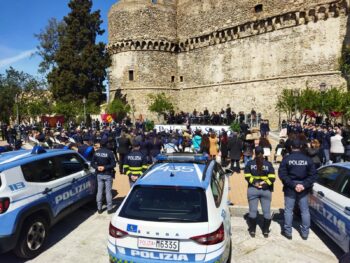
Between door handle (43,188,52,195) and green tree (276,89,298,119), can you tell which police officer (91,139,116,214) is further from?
green tree (276,89,298,119)

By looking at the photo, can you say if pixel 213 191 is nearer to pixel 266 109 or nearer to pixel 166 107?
pixel 266 109

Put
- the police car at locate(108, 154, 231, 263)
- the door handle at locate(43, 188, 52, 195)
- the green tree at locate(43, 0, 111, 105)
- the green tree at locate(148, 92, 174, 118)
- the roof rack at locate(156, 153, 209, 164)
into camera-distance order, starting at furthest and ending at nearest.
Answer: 1. the green tree at locate(148, 92, 174, 118)
2. the green tree at locate(43, 0, 111, 105)
3. the roof rack at locate(156, 153, 209, 164)
4. the door handle at locate(43, 188, 52, 195)
5. the police car at locate(108, 154, 231, 263)

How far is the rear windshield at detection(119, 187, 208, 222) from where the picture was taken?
405 centimetres

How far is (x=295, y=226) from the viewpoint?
6738 mm

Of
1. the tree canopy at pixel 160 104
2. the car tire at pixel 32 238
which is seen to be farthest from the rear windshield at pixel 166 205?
the tree canopy at pixel 160 104

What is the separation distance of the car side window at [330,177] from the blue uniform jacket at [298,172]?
0.28m

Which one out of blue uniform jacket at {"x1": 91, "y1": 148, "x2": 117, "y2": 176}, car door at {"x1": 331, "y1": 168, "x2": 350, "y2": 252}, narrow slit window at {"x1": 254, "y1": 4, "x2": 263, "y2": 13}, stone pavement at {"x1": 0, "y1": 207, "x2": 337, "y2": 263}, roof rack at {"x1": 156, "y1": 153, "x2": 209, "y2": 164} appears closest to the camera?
car door at {"x1": 331, "y1": 168, "x2": 350, "y2": 252}

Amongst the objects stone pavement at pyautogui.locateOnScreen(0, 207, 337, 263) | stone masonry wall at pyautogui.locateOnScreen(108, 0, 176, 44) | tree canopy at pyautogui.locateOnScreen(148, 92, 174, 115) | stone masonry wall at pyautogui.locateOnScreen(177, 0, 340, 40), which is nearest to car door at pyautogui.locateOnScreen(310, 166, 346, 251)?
stone pavement at pyautogui.locateOnScreen(0, 207, 337, 263)

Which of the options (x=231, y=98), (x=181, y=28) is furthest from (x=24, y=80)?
(x=231, y=98)

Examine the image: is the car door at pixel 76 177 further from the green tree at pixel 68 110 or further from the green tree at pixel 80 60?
the green tree at pixel 80 60

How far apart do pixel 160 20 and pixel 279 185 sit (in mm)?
30576

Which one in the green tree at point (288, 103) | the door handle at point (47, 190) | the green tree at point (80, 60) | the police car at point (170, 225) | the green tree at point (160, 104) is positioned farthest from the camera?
the green tree at point (160, 104)

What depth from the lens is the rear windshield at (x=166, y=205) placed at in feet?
13.3

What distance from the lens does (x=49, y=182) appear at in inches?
237
